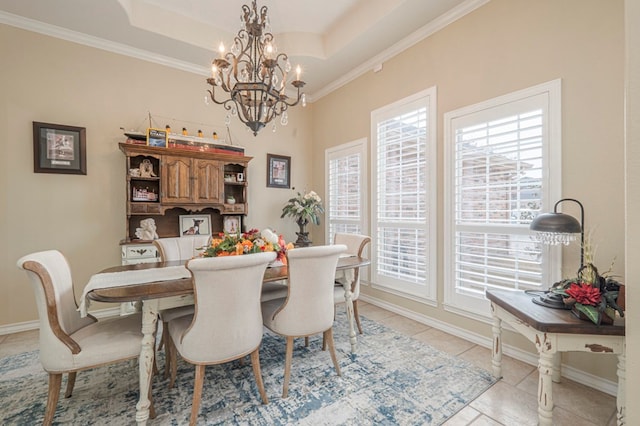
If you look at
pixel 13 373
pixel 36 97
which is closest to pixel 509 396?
pixel 13 373

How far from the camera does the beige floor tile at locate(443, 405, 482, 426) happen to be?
1655 millimetres

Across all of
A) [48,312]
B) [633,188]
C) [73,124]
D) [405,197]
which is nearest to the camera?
[633,188]

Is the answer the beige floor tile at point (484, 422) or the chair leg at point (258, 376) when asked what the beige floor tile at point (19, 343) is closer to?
the chair leg at point (258, 376)

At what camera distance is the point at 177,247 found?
2744mm

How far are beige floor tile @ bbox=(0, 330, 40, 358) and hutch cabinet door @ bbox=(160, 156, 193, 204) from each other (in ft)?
6.07

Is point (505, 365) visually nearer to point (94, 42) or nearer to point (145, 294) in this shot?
point (145, 294)

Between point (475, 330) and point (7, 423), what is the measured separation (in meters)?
3.57

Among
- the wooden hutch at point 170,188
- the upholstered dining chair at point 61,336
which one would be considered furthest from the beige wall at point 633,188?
the wooden hutch at point 170,188

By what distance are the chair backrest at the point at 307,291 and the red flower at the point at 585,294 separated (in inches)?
55.7

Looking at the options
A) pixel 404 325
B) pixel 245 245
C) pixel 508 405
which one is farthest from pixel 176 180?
pixel 508 405

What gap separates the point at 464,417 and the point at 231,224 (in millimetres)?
3503

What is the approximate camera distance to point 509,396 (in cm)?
189

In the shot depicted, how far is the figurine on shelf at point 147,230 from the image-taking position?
137 inches

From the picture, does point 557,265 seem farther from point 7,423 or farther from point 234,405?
point 7,423
